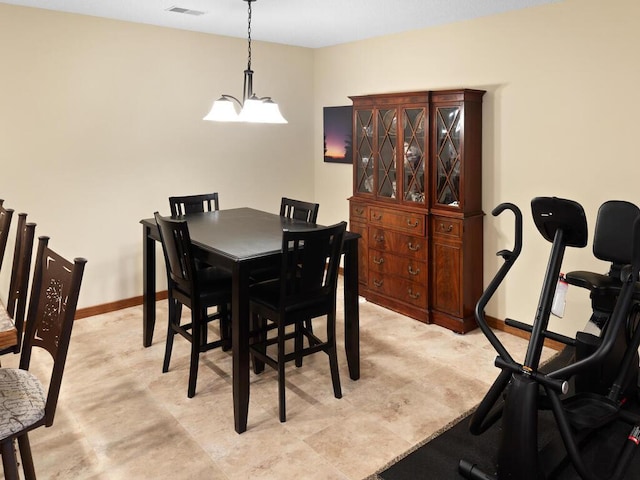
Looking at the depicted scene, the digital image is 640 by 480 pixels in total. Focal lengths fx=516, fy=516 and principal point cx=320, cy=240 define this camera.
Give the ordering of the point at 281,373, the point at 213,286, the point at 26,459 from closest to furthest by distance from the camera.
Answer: the point at 26,459 < the point at 281,373 < the point at 213,286

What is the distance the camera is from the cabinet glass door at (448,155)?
3855mm

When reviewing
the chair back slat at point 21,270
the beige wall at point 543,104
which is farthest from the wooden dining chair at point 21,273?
the beige wall at point 543,104

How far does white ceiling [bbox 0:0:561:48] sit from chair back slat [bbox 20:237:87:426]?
93.1 inches

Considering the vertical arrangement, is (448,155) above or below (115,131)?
below

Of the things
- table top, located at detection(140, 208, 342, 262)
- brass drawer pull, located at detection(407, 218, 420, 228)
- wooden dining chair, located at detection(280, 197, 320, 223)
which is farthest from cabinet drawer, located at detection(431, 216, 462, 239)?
table top, located at detection(140, 208, 342, 262)

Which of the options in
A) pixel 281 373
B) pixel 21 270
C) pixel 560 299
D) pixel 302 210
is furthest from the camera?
pixel 302 210

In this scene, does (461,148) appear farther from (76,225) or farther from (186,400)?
(76,225)

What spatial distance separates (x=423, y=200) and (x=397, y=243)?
449 mm

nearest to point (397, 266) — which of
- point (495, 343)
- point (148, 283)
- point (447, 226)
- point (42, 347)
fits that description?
point (447, 226)

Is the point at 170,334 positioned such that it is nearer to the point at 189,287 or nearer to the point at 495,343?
the point at 189,287

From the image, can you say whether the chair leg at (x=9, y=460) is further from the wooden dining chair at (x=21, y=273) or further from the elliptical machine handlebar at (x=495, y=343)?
the elliptical machine handlebar at (x=495, y=343)

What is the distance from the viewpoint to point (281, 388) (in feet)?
9.07

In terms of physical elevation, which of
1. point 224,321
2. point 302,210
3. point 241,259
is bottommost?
point 224,321

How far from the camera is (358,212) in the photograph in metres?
4.71
